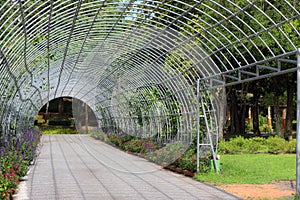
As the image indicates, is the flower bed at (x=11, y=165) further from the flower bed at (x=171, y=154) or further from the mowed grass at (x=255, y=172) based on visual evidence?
the mowed grass at (x=255, y=172)

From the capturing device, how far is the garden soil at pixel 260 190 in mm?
10393

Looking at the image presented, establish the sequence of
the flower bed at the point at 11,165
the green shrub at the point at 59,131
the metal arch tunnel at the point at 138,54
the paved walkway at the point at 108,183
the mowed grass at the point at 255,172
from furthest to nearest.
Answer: the green shrub at the point at 59,131 < the mowed grass at the point at 255,172 < the metal arch tunnel at the point at 138,54 < the paved walkway at the point at 108,183 < the flower bed at the point at 11,165

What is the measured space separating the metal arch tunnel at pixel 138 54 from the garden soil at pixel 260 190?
8.19 ft

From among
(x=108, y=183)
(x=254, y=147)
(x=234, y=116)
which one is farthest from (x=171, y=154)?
(x=234, y=116)

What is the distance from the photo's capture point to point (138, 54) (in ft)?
58.3

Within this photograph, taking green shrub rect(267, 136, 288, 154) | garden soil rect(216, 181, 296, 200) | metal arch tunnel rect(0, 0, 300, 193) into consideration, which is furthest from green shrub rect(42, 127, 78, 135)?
garden soil rect(216, 181, 296, 200)

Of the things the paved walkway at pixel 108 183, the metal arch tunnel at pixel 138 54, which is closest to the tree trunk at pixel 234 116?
the metal arch tunnel at pixel 138 54

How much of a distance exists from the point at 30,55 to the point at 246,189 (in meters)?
7.39

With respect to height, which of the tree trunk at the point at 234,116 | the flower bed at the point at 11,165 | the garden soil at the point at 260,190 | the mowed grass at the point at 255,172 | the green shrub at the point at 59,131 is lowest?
the garden soil at the point at 260,190

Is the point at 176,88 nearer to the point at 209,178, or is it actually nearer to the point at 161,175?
the point at 161,175

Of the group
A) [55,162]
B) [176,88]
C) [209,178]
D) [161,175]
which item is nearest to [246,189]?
[209,178]

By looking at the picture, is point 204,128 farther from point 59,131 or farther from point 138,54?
point 59,131

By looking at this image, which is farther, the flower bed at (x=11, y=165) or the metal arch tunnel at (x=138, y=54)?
the metal arch tunnel at (x=138, y=54)

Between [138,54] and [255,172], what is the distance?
19.4 ft
